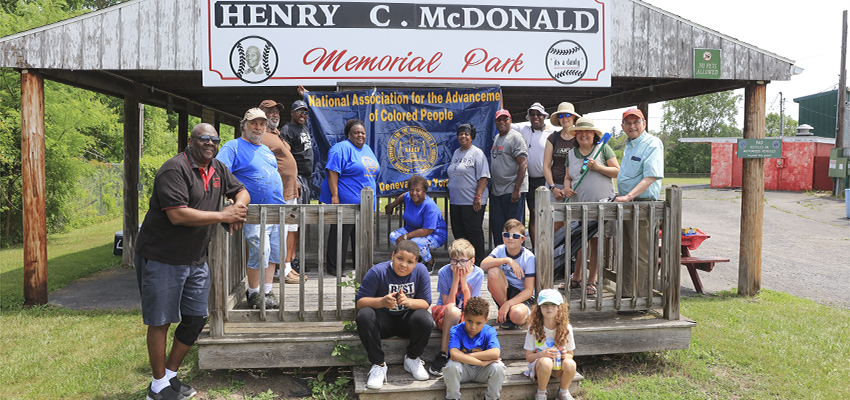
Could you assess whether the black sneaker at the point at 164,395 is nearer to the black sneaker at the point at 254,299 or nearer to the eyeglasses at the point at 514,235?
the black sneaker at the point at 254,299

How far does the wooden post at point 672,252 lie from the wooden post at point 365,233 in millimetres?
2365

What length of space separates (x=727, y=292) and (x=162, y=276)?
269 inches

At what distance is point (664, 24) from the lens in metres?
6.98

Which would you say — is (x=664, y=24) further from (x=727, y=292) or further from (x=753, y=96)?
(x=727, y=292)

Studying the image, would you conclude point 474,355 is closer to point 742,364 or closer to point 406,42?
point 742,364

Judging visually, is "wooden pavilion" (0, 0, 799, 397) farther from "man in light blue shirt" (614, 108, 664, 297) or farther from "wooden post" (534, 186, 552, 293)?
"man in light blue shirt" (614, 108, 664, 297)

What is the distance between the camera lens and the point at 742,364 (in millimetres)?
4727

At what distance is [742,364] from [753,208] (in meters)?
3.17

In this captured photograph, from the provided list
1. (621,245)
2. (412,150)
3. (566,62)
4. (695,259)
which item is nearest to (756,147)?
(695,259)

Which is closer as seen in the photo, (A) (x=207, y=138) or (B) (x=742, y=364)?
(A) (x=207, y=138)

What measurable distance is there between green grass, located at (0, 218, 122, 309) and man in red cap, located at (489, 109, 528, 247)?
5721mm

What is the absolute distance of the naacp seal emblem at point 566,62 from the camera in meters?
6.86

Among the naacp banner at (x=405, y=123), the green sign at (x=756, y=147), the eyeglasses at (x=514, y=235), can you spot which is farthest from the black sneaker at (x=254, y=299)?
the green sign at (x=756, y=147)

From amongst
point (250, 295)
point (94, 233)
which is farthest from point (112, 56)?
point (94, 233)
